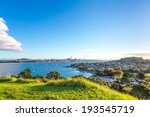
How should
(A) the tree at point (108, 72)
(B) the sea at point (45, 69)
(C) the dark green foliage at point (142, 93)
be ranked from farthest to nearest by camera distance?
(A) the tree at point (108, 72), (B) the sea at point (45, 69), (C) the dark green foliage at point (142, 93)

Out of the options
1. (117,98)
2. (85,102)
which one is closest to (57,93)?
(85,102)

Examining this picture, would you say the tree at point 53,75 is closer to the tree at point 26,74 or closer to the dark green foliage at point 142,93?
the tree at point 26,74

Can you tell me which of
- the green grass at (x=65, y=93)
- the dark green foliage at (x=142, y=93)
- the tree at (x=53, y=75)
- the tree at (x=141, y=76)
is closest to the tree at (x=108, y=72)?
the tree at (x=141, y=76)

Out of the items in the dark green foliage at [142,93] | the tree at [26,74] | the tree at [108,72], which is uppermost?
the tree at [26,74]

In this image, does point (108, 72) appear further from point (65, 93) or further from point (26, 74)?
point (65, 93)

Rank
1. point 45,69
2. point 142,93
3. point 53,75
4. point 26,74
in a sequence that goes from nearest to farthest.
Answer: point 142,93, point 26,74, point 53,75, point 45,69

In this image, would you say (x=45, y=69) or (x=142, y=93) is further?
(x=45, y=69)

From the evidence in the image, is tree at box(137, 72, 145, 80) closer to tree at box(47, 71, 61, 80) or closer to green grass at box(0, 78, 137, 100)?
tree at box(47, 71, 61, 80)

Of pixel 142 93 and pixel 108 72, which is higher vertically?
pixel 108 72

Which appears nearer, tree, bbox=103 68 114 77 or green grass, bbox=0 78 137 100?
green grass, bbox=0 78 137 100

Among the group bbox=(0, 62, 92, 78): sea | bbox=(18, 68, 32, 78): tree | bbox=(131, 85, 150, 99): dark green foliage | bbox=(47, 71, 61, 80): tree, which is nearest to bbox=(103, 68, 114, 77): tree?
bbox=(0, 62, 92, 78): sea

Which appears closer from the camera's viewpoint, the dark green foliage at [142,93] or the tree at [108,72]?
the dark green foliage at [142,93]

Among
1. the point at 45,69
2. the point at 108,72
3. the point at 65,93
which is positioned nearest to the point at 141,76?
the point at 108,72
